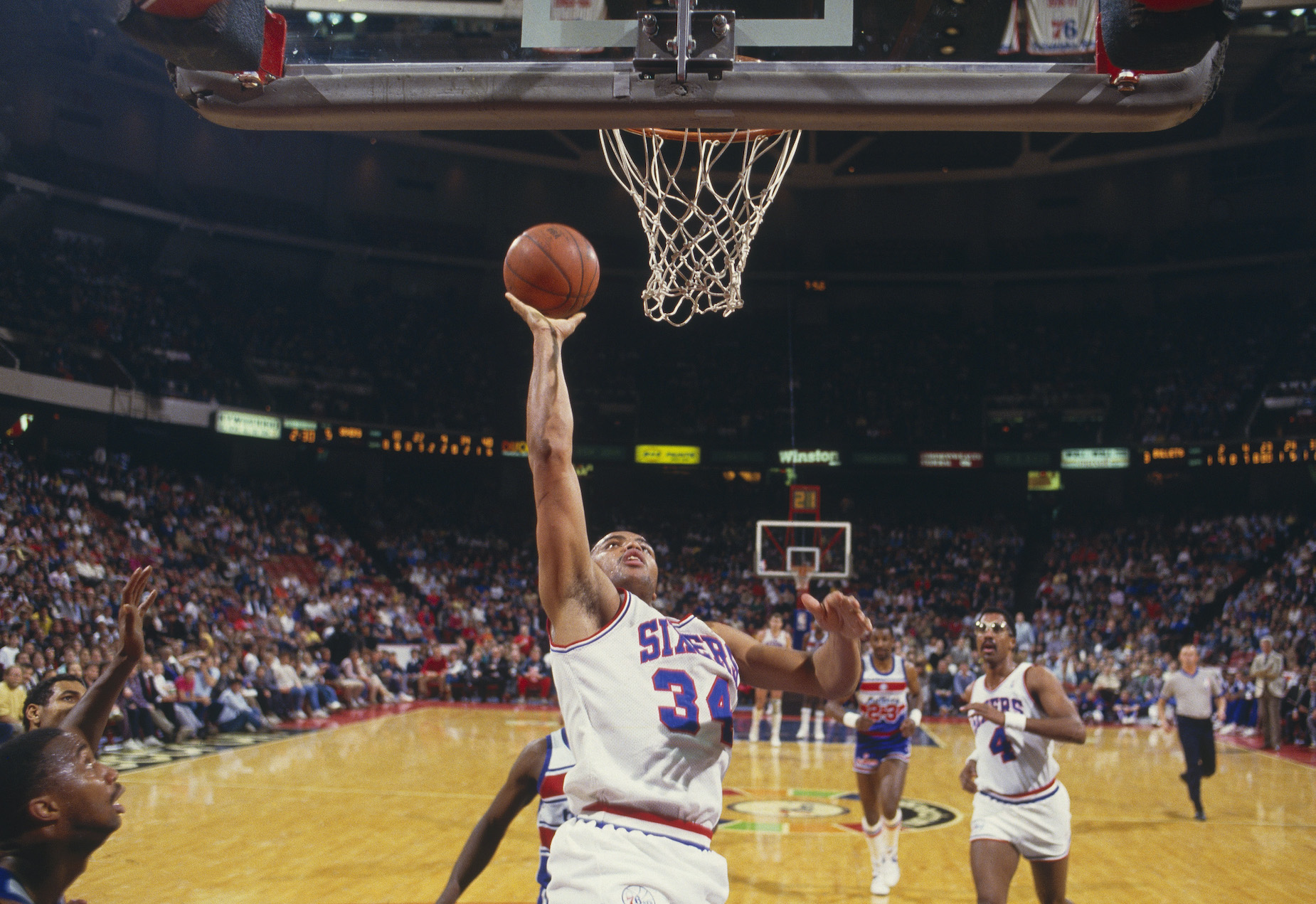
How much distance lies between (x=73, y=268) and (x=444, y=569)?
35.0ft

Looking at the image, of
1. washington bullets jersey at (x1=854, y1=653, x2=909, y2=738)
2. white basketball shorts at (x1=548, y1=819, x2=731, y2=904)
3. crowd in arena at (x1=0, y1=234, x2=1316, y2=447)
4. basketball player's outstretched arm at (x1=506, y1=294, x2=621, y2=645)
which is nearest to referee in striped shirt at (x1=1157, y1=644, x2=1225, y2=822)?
washington bullets jersey at (x1=854, y1=653, x2=909, y2=738)

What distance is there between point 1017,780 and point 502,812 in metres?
2.72

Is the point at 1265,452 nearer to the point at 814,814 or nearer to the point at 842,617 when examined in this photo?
the point at 814,814

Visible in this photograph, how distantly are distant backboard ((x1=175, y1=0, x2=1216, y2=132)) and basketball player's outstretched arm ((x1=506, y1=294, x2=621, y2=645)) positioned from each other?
202 cm

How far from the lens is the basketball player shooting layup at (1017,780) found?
5316mm

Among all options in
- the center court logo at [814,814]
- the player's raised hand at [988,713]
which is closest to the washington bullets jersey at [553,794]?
the player's raised hand at [988,713]

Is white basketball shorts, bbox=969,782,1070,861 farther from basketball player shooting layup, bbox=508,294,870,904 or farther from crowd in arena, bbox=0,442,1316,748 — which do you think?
crowd in arena, bbox=0,442,1316,748

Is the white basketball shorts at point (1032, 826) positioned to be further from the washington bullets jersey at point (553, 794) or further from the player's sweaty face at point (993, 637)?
the washington bullets jersey at point (553, 794)

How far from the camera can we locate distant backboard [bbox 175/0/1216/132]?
4.27 metres

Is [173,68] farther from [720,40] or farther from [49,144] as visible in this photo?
[49,144]

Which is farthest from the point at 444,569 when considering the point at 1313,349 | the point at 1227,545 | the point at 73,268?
the point at 1313,349

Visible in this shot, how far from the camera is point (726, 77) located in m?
4.30

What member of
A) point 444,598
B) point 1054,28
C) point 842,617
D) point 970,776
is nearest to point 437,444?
point 444,598

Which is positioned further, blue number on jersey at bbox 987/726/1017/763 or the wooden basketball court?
the wooden basketball court
